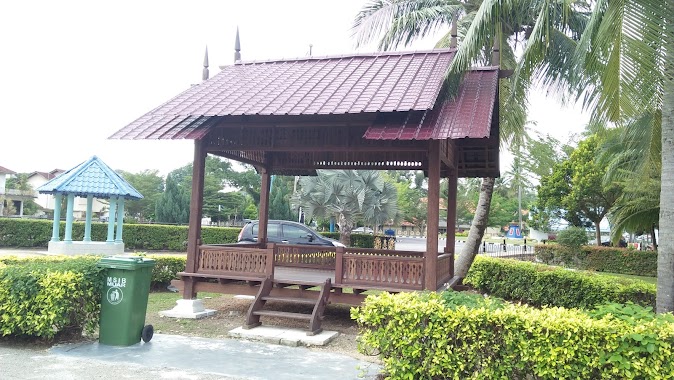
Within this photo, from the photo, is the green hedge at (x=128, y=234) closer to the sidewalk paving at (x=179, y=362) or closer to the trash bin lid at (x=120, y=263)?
the trash bin lid at (x=120, y=263)

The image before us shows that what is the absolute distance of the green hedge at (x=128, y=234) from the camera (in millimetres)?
25594

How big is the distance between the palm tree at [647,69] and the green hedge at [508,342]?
1.81 metres

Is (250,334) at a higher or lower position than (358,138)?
lower

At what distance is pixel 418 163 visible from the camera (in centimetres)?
1202

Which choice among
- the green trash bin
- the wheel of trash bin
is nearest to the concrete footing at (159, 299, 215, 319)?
the wheel of trash bin

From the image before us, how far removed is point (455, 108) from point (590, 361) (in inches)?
200

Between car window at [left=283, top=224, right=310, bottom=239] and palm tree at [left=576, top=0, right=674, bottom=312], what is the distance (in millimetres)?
11447

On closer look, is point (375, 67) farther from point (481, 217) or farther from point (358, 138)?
point (481, 217)

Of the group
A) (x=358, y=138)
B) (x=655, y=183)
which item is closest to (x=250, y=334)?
(x=358, y=138)

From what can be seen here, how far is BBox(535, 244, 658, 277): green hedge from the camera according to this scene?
82.3 feet

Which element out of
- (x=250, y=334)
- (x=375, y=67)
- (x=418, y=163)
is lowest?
(x=250, y=334)

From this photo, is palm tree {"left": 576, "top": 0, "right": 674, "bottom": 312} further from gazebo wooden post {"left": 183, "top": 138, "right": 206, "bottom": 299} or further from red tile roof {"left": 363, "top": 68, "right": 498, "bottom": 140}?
gazebo wooden post {"left": 183, "top": 138, "right": 206, "bottom": 299}

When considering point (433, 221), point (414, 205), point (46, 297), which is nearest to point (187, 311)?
point (46, 297)

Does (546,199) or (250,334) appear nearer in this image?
(250,334)
